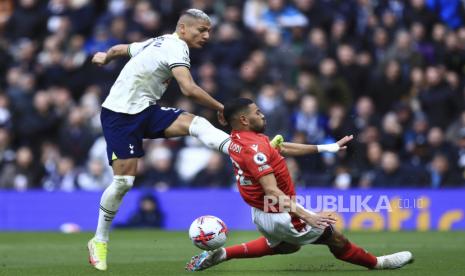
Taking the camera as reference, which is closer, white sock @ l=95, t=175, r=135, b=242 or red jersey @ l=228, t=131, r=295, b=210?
red jersey @ l=228, t=131, r=295, b=210

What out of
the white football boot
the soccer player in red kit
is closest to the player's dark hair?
the soccer player in red kit

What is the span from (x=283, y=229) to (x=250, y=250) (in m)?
0.65

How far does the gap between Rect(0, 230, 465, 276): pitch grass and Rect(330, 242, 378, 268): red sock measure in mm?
93

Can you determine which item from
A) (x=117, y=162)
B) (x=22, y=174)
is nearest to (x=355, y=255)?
(x=117, y=162)

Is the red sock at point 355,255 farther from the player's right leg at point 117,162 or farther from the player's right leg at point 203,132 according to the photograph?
the player's right leg at point 117,162

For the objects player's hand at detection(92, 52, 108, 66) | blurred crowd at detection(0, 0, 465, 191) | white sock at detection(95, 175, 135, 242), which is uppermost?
blurred crowd at detection(0, 0, 465, 191)

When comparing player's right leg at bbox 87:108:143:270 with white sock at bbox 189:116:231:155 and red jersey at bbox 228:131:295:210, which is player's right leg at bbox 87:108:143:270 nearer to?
white sock at bbox 189:116:231:155

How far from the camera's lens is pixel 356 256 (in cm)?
1018

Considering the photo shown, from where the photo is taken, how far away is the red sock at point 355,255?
33.4 ft

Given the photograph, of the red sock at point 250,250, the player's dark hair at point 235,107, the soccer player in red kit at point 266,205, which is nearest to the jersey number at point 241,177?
the soccer player in red kit at point 266,205

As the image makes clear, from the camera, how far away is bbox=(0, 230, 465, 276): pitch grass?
1051cm

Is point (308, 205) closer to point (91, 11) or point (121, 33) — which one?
point (121, 33)

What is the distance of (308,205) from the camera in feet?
42.5

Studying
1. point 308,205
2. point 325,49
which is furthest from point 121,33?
point 308,205
